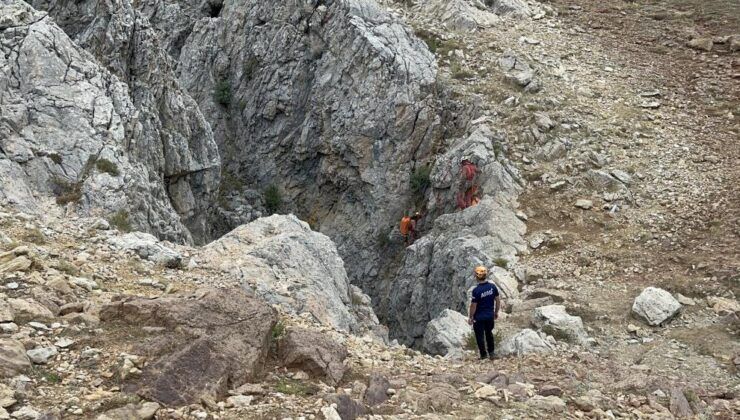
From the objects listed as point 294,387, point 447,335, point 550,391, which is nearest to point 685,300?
point 447,335

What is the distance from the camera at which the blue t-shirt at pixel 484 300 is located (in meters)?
11.3

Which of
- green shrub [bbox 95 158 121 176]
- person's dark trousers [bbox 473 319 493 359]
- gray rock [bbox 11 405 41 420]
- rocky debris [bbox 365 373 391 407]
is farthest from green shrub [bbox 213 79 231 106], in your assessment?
gray rock [bbox 11 405 41 420]

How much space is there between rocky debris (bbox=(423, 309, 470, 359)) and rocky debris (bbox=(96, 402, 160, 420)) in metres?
8.29

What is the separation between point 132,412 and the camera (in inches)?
245

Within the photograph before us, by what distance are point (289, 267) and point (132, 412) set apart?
7.42 m

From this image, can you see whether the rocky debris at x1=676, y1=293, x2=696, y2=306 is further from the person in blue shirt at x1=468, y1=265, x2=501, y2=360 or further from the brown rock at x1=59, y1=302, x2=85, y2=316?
the brown rock at x1=59, y1=302, x2=85, y2=316

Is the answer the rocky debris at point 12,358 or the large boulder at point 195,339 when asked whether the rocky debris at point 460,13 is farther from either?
the rocky debris at point 12,358

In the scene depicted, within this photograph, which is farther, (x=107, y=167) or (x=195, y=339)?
(x=107, y=167)

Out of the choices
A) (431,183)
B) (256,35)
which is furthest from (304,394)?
(256,35)

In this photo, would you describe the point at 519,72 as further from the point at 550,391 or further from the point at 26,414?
the point at 26,414

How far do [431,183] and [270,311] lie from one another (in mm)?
15758

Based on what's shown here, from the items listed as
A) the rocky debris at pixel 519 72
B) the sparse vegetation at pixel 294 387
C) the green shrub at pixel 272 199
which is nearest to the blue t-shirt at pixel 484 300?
the sparse vegetation at pixel 294 387

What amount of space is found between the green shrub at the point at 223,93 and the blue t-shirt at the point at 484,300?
69.9ft

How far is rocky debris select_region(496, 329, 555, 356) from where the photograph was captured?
487 inches
